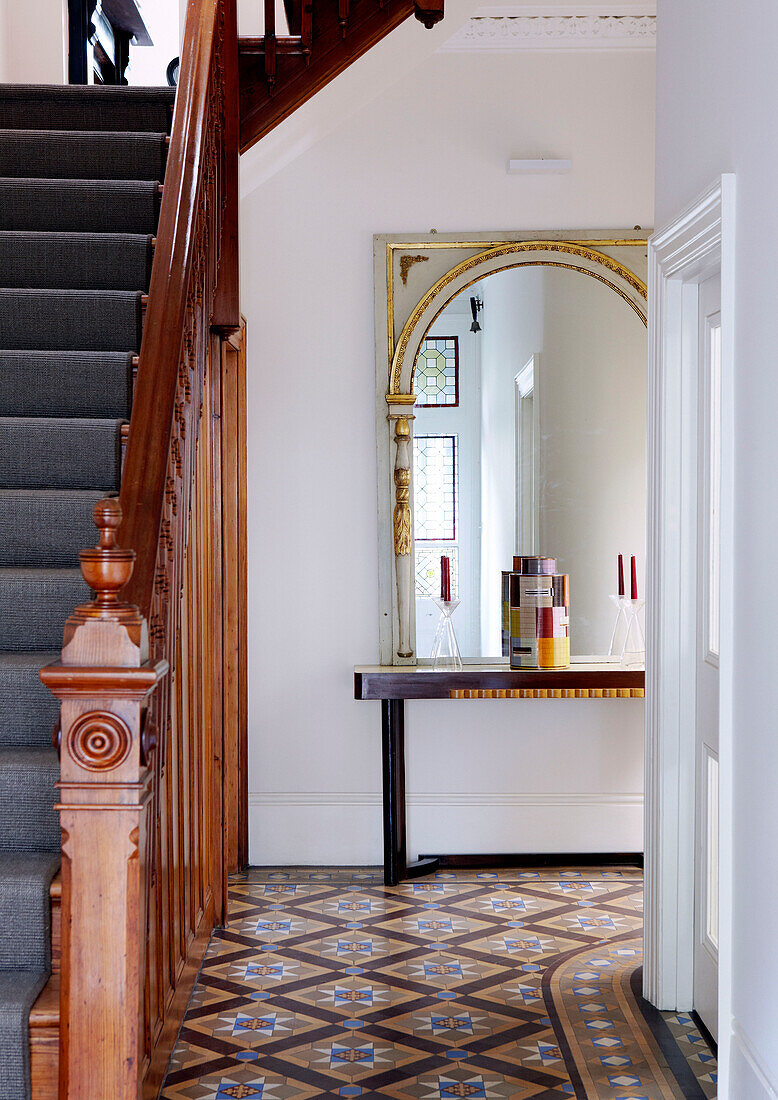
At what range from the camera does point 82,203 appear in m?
3.42

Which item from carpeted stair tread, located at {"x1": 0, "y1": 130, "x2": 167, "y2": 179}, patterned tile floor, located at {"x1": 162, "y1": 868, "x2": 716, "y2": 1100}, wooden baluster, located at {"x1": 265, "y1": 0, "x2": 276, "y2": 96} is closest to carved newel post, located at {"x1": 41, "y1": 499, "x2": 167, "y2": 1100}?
patterned tile floor, located at {"x1": 162, "y1": 868, "x2": 716, "y2": 1100}

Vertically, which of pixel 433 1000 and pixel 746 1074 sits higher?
pixel 746 1074

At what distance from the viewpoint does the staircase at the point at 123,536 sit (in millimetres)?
1784

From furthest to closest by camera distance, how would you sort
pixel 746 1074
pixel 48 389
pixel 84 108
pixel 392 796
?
pixel 392 796
pixel 84 108
pixel 48 389
pixel 746 1074

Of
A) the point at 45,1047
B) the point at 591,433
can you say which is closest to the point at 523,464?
the point at 591,433

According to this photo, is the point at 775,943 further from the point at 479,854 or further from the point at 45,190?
the point at 45,190

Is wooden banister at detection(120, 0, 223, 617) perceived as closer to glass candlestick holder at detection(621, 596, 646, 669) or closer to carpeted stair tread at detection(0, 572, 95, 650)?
carpeted stair tread at detection(0, 572, 95, 650)

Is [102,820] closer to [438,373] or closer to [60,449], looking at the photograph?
[60,449]

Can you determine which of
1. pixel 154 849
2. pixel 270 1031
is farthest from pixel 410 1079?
pixel 154 849

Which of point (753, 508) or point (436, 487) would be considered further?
point (436, 487)

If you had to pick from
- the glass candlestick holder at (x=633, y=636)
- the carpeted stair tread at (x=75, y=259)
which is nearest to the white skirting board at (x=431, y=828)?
the glass candlestick holder at (x=633, y=636)

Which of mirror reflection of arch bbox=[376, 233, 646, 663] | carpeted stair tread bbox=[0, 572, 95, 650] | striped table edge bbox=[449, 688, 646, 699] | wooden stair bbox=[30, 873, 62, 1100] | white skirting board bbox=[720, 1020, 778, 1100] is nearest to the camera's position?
A: wooden stair bbox=[30, 873, 62, 1100]

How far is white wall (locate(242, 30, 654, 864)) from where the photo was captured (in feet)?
14.5

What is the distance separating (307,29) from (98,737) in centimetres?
→ 292
